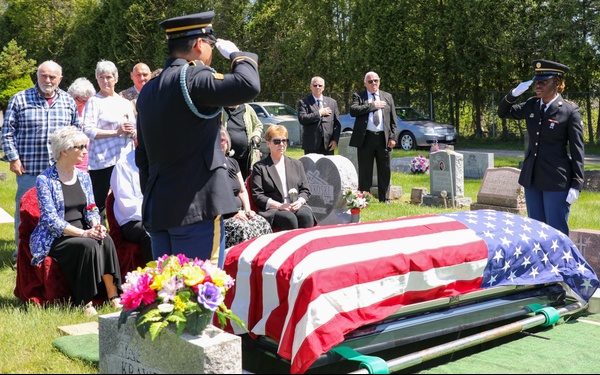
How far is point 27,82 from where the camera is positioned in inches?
1183

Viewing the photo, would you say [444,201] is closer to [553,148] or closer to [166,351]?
[553,148]

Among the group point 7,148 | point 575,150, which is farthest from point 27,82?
point 575,150

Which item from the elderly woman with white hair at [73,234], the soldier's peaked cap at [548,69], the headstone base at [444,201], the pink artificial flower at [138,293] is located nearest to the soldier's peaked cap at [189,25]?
the pink artificial flower at [138,293]

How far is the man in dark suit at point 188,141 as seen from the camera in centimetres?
369

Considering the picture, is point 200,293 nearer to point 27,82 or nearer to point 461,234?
point 461,234

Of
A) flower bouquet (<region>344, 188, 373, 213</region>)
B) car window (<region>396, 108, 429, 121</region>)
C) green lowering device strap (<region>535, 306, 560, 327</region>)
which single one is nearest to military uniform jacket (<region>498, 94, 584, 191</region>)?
green lowering device strap (<region>535, 306, 560, 327</region>)

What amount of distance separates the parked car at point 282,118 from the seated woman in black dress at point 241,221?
1788 centimetres

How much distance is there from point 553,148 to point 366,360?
350 cm

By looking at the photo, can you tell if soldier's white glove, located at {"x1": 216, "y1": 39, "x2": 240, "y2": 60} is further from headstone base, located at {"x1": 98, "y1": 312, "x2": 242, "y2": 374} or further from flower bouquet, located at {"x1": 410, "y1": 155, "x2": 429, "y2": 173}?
flower bouquet, located at {"x1": 410, "y1": 155, "x2": 429, "y2": 173}

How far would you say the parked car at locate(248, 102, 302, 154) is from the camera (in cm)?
2539

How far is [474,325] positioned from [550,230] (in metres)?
1.10

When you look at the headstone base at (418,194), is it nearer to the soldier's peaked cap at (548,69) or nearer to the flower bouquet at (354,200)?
the flower bouquet at (354,200)

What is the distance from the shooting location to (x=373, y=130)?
10898 millimetres

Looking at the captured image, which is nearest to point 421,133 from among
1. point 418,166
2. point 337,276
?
point 418,166
